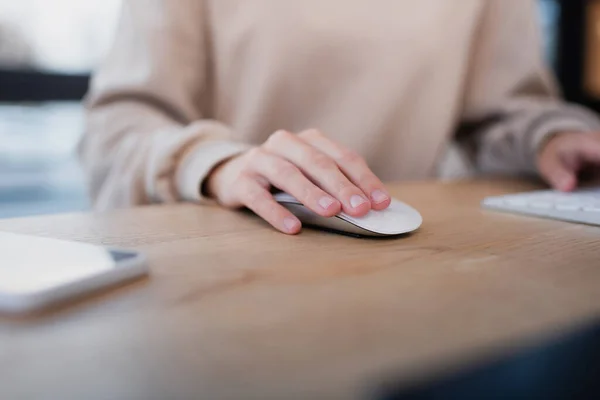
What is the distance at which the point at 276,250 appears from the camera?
406 mm

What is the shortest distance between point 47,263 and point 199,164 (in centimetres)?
32

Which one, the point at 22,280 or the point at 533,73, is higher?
the point at 533,73

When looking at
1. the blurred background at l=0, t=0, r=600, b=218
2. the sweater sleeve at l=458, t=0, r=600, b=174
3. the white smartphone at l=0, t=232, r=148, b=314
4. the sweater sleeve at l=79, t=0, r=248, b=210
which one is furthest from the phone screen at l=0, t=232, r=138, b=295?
the blurred background at l=0, t=0, r=600, b=218

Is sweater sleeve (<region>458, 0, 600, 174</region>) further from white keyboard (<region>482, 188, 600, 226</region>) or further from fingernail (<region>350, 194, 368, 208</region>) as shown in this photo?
fingernail (<region>350, 194, 368, 208</region>)

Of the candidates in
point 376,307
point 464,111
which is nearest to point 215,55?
point 464,111

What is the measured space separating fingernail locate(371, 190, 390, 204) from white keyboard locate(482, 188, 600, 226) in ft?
0.53

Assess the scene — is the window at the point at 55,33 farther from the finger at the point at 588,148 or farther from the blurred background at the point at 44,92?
the finger at the point at 588,148

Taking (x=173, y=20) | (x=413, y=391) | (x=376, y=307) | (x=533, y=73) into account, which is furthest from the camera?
(x=533, y=73)

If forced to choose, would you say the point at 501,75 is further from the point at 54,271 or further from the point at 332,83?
the point at 54,271

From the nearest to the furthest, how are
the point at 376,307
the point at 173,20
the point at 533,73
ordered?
1. the point at 376,307
2. the point at 173,20
3. the point at 533,73

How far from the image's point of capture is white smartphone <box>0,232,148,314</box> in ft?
0.89

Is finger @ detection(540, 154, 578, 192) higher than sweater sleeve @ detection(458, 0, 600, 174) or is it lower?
lower

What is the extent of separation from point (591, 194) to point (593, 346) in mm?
443

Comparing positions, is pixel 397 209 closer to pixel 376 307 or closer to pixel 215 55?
pixel 376 307
